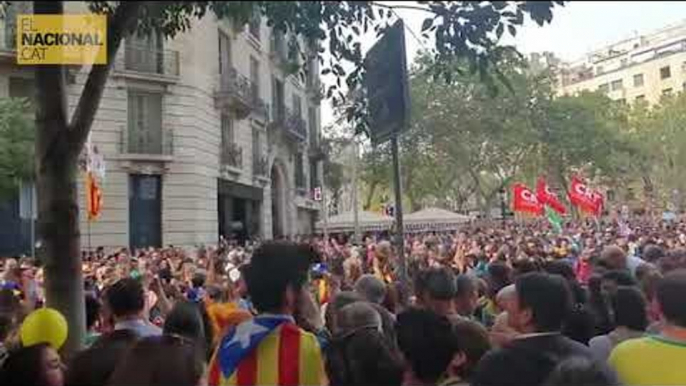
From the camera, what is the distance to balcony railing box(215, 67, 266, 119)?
27531mm

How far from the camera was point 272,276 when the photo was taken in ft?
11.0

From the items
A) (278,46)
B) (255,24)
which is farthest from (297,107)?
(255,24)

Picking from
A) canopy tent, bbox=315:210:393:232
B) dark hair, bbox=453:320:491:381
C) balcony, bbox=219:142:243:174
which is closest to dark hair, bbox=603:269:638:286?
dark hair, bbox=453:320:491:381

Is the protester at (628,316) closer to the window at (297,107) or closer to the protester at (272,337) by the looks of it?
the protester at (272,337)

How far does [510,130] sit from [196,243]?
20.2m

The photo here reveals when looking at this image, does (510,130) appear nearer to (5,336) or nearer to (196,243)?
(196,243)

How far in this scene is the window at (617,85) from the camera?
5619 centimetres

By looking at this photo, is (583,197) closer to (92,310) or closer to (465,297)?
(465,297)

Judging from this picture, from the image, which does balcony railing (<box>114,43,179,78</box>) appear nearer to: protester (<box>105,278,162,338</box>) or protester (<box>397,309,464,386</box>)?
protester (<box>105,278,162,338</box>)

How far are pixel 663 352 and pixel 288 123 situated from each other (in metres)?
34.1

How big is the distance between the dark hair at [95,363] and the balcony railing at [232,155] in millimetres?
24856

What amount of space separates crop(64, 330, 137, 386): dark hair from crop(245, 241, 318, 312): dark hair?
1.80 feet

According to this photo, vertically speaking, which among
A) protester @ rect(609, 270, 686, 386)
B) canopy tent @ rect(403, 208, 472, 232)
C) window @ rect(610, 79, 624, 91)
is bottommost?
protester @ rect(609, 270, 686, 386)

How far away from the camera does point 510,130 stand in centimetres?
4056
